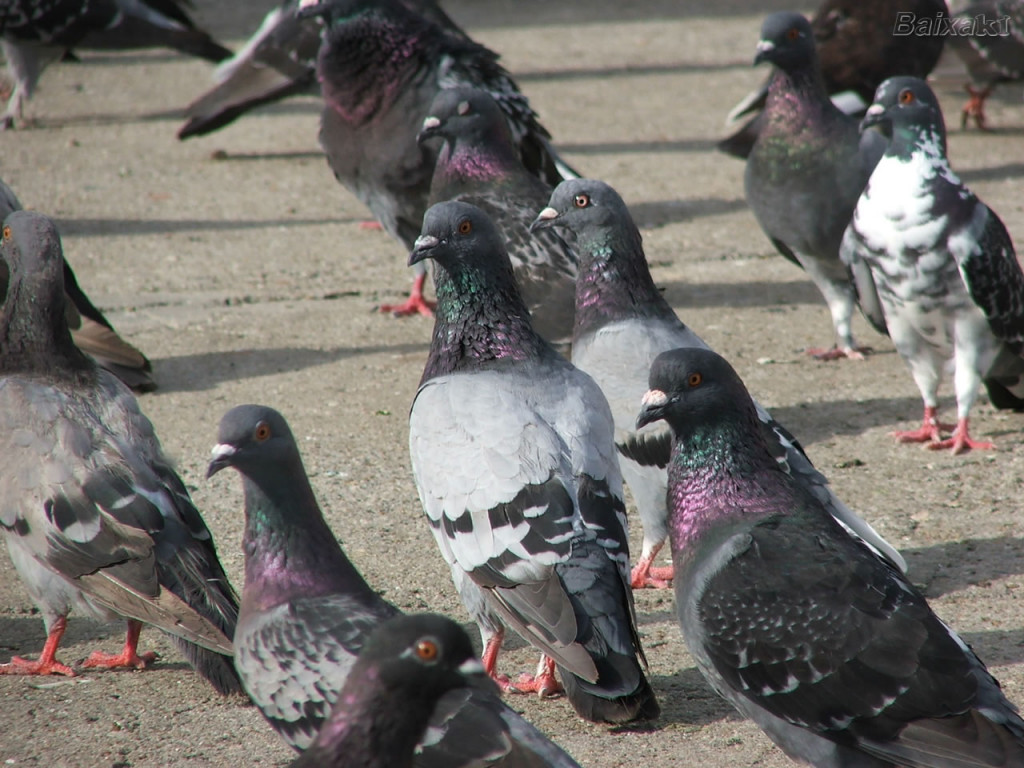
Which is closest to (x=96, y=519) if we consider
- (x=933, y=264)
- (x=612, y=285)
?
(x=612, y=285)

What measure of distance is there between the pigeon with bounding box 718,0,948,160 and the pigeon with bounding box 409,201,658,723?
4788 mm

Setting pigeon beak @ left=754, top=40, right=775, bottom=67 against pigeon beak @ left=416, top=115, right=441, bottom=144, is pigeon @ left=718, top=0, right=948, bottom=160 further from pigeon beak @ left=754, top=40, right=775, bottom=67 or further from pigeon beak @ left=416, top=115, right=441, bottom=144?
pigeon beak @ left=416, top=115, right=441, bottom=144

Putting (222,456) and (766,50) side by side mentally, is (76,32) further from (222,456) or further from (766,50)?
(222,456)

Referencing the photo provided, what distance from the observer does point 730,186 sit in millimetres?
9328

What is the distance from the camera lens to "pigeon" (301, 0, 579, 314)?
21.5 feet

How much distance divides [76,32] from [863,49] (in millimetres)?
6034

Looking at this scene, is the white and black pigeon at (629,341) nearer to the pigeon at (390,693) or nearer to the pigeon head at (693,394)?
the pigeon head at (693,394)

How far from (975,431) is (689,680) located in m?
2.54

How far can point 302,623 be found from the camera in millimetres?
2943

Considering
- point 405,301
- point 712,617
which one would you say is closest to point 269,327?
point 405,301

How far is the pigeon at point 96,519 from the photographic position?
352 cm

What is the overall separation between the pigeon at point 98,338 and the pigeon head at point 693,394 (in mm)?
3089

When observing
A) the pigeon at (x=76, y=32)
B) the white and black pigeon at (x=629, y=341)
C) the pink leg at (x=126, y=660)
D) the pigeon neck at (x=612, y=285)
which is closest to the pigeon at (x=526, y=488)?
the white and black pigeon at (x=629, y=341)

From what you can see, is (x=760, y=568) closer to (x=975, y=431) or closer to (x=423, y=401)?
(x=423, y=401)
